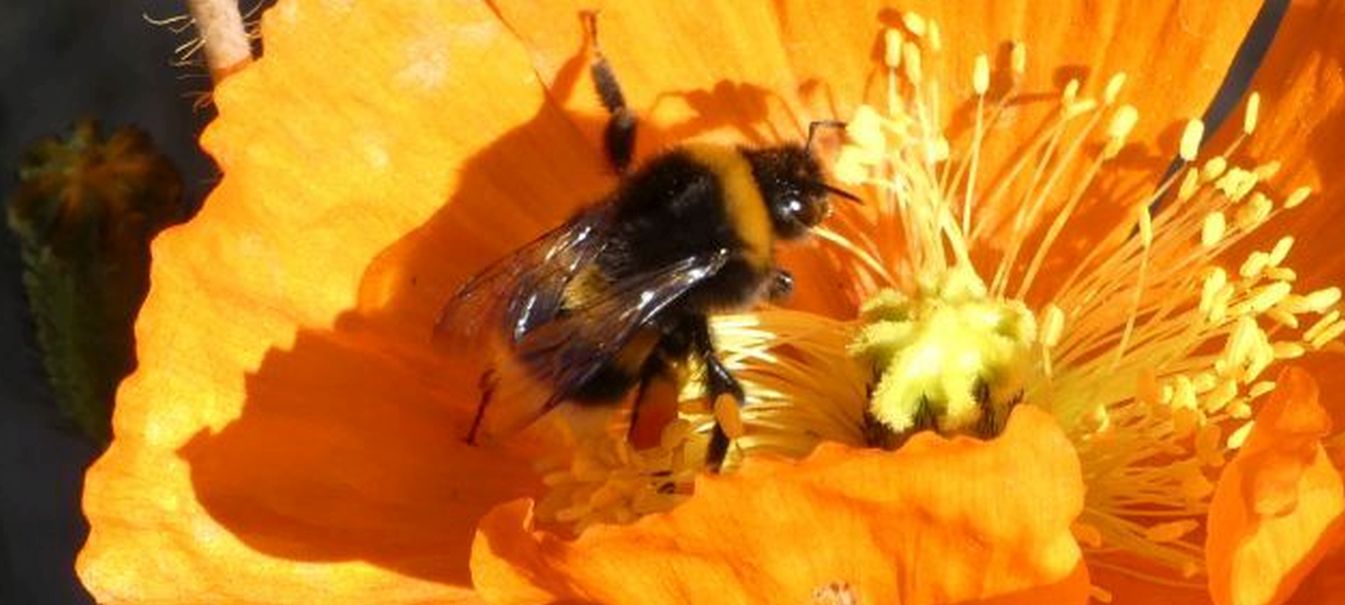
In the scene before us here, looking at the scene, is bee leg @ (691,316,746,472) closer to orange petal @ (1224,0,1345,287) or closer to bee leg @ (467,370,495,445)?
bee leg @ (467,370,495,445)

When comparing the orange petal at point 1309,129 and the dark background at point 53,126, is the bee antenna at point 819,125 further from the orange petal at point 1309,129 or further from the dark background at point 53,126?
the dark background at point 53,126

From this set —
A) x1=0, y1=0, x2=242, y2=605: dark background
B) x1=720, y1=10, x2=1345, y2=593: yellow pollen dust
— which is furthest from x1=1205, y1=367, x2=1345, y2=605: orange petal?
x1=0, y1=0, x2=242, y2=605: dark background

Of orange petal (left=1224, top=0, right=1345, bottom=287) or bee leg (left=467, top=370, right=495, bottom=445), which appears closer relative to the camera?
bee leg (left=467, top=370, right=495, bottom=445)

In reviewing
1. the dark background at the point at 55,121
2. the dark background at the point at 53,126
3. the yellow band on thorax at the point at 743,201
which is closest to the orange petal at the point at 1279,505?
the yellow band on thorax at the point at 743,201

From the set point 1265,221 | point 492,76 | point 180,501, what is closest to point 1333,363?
point 1265,221

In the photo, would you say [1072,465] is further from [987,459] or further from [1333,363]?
[1333,363]

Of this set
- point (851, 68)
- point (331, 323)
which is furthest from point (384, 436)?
point (851, 68)
